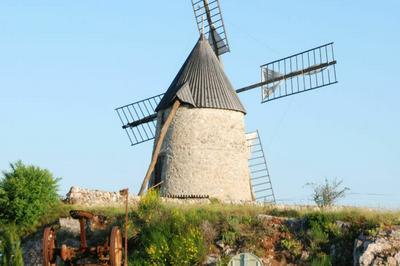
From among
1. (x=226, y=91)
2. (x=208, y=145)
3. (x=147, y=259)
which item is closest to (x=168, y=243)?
(x=147, y=259)

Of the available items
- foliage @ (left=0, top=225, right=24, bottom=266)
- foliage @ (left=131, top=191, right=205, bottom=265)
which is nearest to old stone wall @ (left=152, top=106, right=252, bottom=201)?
foliage @ (left=131, top=191, right=205, bottom=265)

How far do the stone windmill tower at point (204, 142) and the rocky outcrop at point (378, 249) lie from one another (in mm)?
8162

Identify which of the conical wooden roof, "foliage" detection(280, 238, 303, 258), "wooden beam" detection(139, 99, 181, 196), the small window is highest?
the conical wooden roof

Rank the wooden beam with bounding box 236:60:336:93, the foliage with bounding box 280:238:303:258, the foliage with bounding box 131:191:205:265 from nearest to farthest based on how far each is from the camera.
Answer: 1. the foliage with bounding box 131:191:205:265
2. the foliage with bounding box 280:238:303:258
3. the wooden beam with bounding box 236:60:336:93

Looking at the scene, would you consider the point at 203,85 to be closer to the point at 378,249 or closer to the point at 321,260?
the point at 321,260

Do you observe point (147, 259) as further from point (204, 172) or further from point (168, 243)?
point (204, 172)

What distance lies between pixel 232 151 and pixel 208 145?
965mm

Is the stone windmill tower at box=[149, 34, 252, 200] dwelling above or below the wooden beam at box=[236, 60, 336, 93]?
below

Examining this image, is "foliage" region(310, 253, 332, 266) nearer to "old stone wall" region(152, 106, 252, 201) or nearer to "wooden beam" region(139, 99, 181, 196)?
"old stone wall" region(152, 106, 252, 201)

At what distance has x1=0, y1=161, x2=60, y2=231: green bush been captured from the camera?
21812mm

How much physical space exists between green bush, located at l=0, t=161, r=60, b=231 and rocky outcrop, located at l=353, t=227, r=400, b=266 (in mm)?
9727

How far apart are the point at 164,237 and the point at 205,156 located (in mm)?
6940

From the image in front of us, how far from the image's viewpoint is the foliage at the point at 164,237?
18.2 m

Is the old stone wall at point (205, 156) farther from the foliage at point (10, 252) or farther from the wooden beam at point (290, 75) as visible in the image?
the foliage at point (10, 252)
